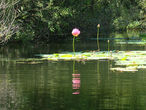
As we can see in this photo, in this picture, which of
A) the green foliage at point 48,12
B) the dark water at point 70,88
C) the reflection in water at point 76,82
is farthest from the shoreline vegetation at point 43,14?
the reflection in water at point 76,82

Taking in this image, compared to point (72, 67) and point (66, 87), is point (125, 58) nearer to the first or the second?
point (72, 67)

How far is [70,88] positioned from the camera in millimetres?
8328

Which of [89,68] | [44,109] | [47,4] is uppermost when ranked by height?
[47,4]

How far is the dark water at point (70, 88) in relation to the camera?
6.77m

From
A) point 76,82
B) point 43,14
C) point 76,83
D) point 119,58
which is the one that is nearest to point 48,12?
point 43,14

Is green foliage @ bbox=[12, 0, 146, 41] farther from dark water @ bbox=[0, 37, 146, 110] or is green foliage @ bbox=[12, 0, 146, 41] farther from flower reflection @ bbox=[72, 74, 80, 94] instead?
flower reflection @ bbox=[72, 74, 80, 94]

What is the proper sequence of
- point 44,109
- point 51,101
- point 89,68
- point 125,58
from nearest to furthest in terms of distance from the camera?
point 44,109, point 51,101, point 89,68, point 125,58

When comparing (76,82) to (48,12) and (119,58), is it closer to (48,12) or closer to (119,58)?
(119,58)

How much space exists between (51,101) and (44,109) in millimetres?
570

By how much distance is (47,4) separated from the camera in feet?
79.6

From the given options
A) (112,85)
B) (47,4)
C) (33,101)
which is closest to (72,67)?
(112,85)

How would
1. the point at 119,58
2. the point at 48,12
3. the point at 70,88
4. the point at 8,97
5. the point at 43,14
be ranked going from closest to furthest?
the point at 8,97 → the point at 70,88 → the point at 119,58 → the point at 43,14 → the point at 48,12

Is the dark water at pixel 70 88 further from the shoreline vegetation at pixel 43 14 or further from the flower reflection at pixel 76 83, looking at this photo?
the shoreline vegetation at pixel 43 14

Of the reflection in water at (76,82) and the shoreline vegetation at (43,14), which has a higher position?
the shoreline vegetation at (43,14)
